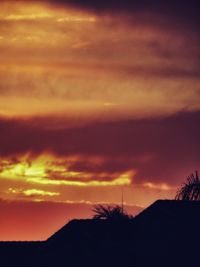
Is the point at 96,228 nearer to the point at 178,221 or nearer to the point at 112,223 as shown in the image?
the point at 112,223

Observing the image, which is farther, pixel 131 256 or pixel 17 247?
pixel 17 247

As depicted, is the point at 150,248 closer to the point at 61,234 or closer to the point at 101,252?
the point at 101,252

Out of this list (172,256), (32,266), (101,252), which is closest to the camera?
(172,256)

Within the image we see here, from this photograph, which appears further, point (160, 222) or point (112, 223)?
point (112, 223)

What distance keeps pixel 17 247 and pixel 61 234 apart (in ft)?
12.7

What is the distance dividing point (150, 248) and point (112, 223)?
23.1 ft

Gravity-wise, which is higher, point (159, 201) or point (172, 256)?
point (159, 201)

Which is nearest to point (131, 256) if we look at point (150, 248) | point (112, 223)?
point (150, 248)

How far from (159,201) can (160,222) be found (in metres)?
1.46

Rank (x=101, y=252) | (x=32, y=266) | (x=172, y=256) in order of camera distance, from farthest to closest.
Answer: (x=32, y=266) → (x=101, y=252) → (x=172, y=256)

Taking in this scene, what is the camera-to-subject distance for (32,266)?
199ft

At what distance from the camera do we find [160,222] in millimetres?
53625

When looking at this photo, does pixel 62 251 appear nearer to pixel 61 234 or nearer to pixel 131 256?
pixel 61 234

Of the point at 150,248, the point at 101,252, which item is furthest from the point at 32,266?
the point at 150,248
